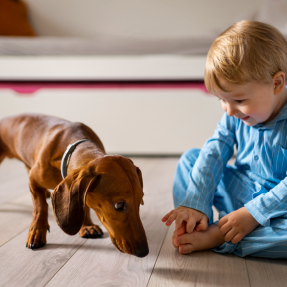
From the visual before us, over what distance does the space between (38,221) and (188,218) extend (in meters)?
0.41

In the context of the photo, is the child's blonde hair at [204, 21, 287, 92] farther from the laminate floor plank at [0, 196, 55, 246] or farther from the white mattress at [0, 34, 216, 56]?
the white mattress at [0, 34, 216, 56]

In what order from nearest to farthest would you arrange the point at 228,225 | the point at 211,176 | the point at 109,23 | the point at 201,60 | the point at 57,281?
the point at 57,281 → the point at 228,225 → the point at 211,176 → the point at 201,60 → the point at 109,23

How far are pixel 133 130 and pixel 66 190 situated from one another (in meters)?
1.46

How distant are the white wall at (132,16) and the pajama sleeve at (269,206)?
2.31 metres

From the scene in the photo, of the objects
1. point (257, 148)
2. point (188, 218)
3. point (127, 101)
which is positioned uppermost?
point (257, 148)

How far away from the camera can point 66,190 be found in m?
0.74

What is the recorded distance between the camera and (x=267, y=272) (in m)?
0.77

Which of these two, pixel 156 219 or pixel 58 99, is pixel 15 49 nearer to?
pixel 58 99

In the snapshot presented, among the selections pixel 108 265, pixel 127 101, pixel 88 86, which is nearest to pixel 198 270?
pixel 108 265

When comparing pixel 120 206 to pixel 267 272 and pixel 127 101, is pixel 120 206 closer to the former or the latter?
pixel 267 272

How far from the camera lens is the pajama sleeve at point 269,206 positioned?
848 mm

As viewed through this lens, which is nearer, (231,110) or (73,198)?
(73,198)

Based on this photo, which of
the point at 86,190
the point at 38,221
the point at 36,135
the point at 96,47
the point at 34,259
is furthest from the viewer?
the point at 96,47

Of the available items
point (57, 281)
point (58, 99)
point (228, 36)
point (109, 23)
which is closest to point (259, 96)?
point (228, 36)
